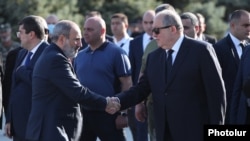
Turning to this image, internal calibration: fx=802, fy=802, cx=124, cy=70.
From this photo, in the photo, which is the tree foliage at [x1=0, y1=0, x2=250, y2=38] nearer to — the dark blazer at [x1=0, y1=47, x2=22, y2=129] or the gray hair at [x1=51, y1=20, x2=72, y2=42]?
the dark blazer at [x1=0, y1=47, x2=22, y2=129]

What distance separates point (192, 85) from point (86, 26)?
260cm

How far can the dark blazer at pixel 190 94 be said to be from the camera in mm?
8031

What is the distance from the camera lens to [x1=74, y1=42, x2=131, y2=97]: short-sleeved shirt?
32.9ft

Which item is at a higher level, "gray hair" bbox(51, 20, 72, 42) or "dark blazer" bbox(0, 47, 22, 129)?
"gray hair" bbox(51, 20, 72, 42)

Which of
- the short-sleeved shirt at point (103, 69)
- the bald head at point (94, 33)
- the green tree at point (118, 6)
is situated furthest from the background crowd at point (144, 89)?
the green tree at point (118, 6)

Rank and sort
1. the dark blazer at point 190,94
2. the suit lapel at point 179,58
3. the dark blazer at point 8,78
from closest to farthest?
the dark blazer at point 190,94, the suit lapel at point 179,58, the dark blazer at point 8,78

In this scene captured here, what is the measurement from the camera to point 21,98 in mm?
9031

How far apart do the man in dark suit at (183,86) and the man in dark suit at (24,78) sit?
5.02ft

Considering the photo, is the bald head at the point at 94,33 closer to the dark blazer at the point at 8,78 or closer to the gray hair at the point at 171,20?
the dark blazer at the point at 8,78

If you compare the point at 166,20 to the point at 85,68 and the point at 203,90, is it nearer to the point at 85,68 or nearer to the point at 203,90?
the point at 203,90

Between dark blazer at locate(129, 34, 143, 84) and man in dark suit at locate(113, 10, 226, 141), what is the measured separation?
13.0ft

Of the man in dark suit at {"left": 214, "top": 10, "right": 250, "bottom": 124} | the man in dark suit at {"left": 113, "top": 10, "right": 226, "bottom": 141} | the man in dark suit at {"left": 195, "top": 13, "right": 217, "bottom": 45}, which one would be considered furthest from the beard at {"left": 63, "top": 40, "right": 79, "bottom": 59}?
the man in dark suit at {"left": 195, "top": 13, "right": 217, "bottom": 45}

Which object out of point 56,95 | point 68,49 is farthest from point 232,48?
point 56,95

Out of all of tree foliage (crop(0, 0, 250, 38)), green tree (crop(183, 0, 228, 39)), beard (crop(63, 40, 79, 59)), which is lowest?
green tree (crop(183, 0, 228, 39))
